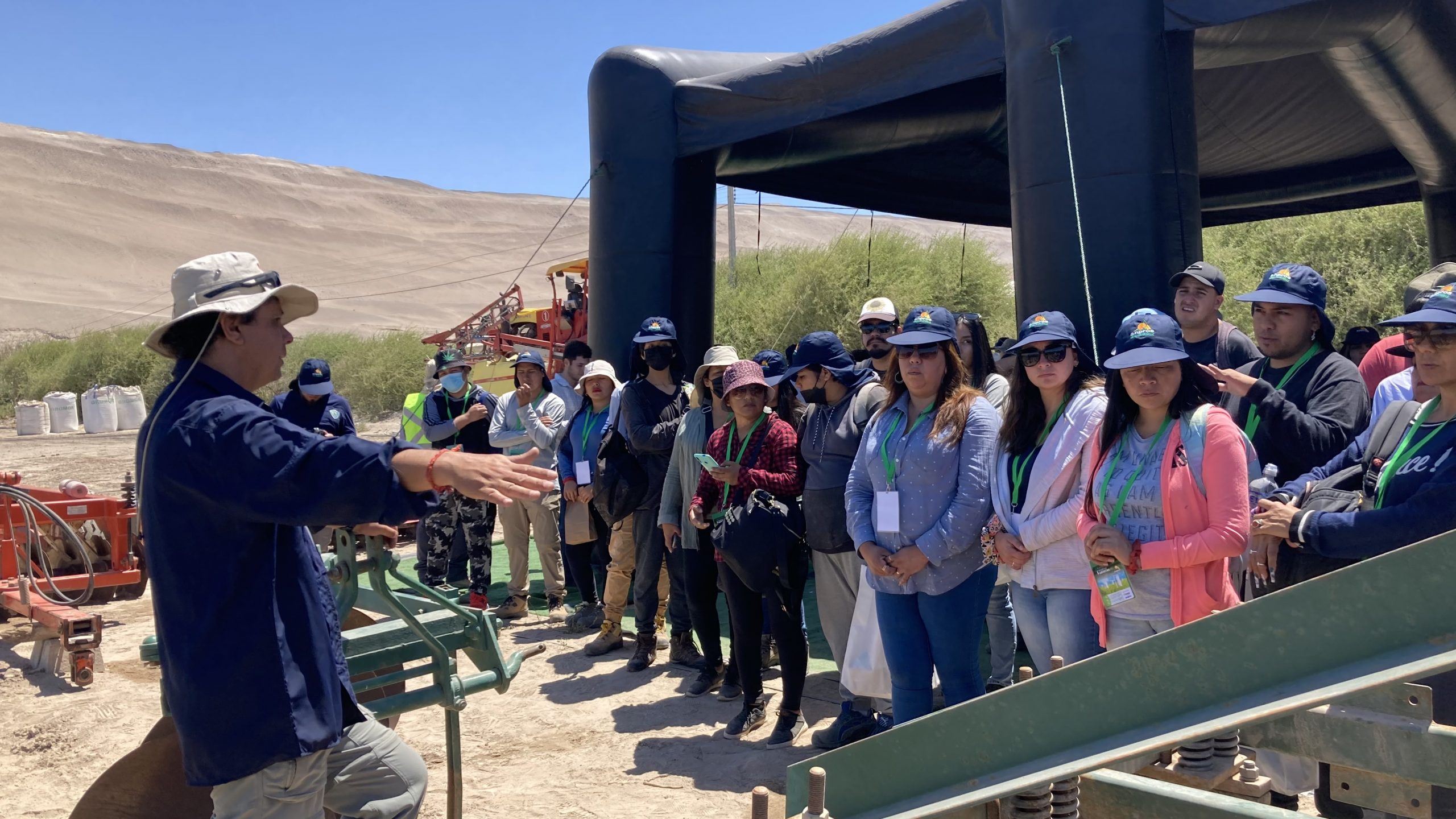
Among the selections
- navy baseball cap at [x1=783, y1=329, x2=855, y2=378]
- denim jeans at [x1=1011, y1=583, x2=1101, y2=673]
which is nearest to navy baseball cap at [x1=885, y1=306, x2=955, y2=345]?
navy baseball cap at [x1=783, y1=329, x2=855, y2=378]

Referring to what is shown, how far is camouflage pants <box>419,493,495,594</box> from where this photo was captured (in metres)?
7.20

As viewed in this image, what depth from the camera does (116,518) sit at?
7.89 metres

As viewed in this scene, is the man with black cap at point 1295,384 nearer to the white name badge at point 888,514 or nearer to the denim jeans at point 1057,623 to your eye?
the denim jeans at point 1057,623

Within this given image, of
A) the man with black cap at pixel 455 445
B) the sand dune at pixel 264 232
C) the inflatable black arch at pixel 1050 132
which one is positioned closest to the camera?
Answer: the inflatable black arch at pixel 1050 132

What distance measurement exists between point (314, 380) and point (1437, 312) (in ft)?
20.8

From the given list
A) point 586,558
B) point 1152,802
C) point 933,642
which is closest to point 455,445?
point 586,558

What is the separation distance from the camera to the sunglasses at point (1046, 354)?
3.62 metres

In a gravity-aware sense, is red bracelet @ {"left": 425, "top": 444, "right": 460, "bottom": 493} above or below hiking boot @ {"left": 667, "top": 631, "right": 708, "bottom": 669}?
above

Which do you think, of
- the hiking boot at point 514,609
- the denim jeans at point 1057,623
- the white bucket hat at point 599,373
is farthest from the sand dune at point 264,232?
the denim jeans at point 1057,623

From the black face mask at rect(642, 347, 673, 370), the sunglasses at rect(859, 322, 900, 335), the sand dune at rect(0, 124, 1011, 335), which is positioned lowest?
the black face mask at rect(642, 347, 673, 370)

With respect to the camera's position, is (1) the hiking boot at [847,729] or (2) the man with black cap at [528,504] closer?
(1) the hiking boot at [847,729]

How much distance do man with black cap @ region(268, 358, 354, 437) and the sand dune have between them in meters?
51.2

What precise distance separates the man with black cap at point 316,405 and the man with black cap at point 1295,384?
5.47 meters

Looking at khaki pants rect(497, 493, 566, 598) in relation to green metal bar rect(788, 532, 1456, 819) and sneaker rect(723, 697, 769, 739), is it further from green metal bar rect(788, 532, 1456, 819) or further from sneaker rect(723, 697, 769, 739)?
green metal bar rect(788, 532, 1456, 819)
